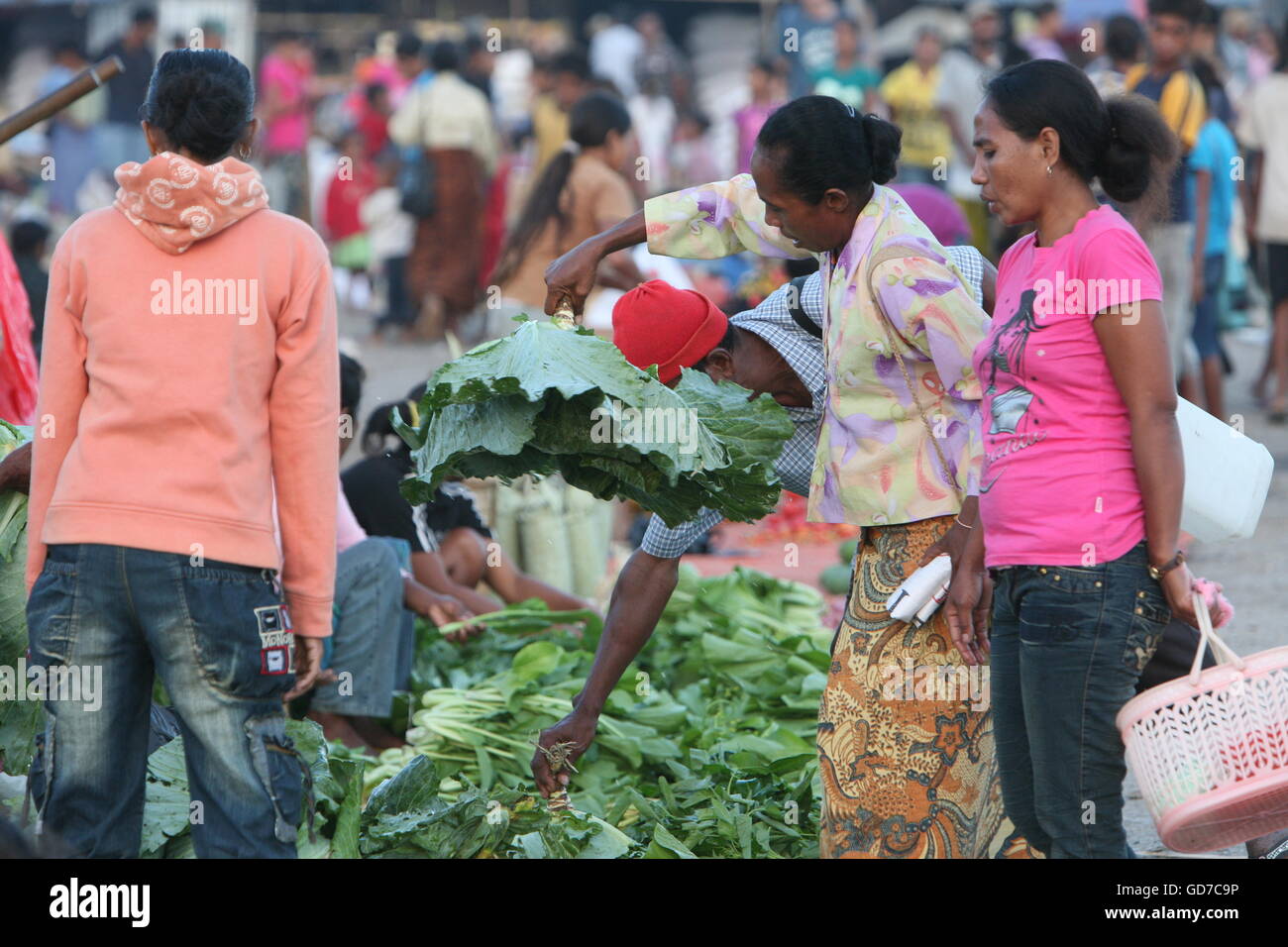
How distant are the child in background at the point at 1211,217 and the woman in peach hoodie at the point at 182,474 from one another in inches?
251

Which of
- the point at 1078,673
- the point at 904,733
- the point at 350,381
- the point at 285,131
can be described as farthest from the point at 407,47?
the point at 1078,673

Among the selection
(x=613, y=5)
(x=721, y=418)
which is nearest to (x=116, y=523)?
(x=721, y=418)

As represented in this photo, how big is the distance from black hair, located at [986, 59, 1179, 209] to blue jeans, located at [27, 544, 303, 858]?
1.71 meters

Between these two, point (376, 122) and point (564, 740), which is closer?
point (564, 740)

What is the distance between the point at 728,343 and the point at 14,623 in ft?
6.00

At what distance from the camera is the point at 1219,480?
3.22 metres

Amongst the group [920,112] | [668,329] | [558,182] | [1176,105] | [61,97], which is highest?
[920,112]

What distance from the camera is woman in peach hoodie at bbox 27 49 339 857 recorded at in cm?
310

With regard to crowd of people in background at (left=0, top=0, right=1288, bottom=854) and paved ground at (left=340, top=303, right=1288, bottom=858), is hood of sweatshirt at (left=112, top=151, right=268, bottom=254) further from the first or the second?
paved ground at (left=340, top=303, right=1288, bottom=858)

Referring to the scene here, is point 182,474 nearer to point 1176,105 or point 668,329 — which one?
point 668,329

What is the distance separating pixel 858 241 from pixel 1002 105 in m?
0.45

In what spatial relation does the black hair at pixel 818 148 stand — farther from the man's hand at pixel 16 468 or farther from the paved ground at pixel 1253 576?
the paved ground at pixel 1253 576

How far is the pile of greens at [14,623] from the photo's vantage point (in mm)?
3904

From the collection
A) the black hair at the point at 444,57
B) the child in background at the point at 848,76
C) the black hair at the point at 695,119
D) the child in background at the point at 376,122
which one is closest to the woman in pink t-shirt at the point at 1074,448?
the black hair at the point at 444,57
